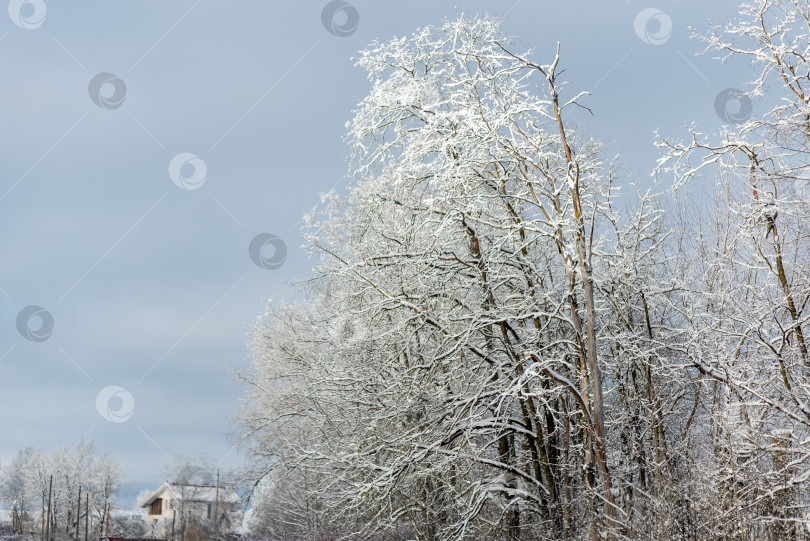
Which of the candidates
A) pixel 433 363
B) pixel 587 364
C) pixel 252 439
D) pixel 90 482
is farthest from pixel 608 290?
pixel 90 482

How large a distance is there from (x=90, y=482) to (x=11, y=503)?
13257 mm

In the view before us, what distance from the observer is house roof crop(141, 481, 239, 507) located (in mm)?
55875

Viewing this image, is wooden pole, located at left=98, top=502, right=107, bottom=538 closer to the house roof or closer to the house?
the house

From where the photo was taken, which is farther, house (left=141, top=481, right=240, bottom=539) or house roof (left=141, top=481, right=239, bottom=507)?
house roof (left=141, top=481, right=239, bottom=507)

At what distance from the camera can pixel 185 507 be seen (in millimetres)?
56406

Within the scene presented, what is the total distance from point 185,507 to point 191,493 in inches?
327

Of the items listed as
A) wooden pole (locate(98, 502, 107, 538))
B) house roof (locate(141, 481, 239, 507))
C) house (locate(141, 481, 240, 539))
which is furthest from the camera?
wooden pole (locate(98, 502, 107, 538))

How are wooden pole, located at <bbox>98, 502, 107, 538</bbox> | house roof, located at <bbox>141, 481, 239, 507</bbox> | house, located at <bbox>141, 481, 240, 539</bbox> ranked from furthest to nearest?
wooden pole, located at <bbox>98, 502, 107, 538</bbox>
house roof, located at <bbox>141, 481, 239, 507</bbox>
house, located at <bbox>141, 481, 240, 539</bbox>

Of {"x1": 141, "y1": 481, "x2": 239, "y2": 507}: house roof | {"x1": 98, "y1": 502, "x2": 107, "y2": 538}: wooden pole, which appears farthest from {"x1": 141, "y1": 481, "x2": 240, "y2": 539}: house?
{"x1": 98, "y1": 502, "x2": 107, "y2": 538}: wooden pole

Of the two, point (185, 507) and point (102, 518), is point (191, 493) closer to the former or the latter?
point (102, 518)

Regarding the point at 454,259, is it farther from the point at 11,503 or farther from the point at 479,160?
the point at 11,503

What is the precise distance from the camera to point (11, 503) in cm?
7125

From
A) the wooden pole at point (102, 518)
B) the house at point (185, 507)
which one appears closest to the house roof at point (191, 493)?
the house at point (185, 507)

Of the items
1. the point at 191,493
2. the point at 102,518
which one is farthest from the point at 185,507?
the point at 102,518
